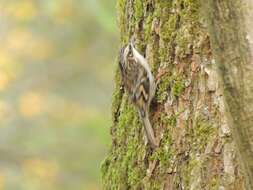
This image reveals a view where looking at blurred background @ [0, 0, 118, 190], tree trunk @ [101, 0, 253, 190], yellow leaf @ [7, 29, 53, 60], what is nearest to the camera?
tree trunk @ [101, 0, 253, 190]

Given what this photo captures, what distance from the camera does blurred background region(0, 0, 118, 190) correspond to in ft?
38.6

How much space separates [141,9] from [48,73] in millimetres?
10040

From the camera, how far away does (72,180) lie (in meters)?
12.5

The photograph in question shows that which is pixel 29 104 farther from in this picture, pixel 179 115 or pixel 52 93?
pixel 179 115

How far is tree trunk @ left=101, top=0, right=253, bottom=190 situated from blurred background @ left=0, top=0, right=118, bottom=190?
7942 mm

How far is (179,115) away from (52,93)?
1046 cm

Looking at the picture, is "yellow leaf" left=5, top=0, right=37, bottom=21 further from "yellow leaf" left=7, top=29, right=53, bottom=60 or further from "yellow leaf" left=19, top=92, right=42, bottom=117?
"yellow leaf" left=19, top=92, right=42, bottom=117

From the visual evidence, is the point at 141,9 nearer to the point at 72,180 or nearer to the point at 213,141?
the point at 213,141

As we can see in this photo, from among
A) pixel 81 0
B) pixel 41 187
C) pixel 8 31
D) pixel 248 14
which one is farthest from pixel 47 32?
pixel 248 14

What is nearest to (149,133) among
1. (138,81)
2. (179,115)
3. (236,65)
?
(179,115)

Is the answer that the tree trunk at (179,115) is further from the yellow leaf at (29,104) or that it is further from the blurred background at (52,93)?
the yellow leaf at (29,104)

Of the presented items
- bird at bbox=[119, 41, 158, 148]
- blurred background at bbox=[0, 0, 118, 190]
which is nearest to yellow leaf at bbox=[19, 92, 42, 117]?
blurred background at bbox=[0, 0, 118, 190]

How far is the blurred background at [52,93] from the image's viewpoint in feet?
38.6

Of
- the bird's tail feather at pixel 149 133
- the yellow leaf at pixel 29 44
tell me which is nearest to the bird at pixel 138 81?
the bird's tail feather at pixel 149 133
